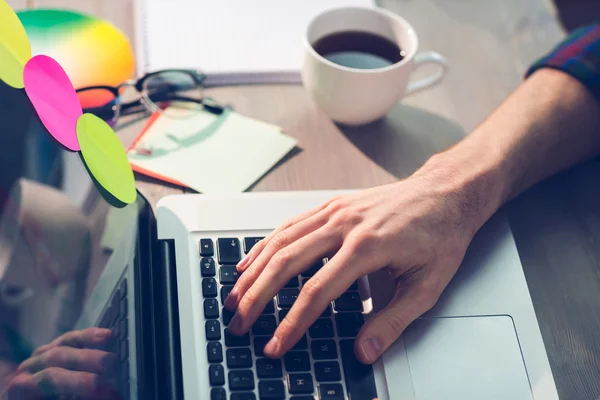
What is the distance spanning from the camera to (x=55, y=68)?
56 centimetres

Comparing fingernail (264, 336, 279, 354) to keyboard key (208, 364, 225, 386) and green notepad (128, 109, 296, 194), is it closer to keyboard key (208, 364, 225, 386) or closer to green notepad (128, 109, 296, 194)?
keyboard key (208, 364, 225, 386)

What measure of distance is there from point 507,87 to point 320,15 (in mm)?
273

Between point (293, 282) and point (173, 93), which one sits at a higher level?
point (173, 93)

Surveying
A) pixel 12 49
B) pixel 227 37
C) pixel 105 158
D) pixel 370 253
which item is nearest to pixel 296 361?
pixel 370 253

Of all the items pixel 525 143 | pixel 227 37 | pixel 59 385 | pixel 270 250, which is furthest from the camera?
pixel 227 37

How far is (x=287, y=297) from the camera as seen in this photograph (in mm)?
586

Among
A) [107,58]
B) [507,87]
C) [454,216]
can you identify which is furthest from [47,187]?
[507,87]

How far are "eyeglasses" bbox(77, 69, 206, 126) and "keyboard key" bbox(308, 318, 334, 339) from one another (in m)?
0.32

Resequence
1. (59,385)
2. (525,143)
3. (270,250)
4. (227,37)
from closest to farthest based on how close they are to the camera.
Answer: (59,385) < (270,250) < (525,143) < (227,37)

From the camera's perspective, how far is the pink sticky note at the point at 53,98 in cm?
52

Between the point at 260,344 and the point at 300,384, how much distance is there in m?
0.05

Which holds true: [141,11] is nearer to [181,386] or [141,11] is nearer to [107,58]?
[107,58]

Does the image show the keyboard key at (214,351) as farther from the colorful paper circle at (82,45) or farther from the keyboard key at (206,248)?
the colorful paper circle at (82,45)

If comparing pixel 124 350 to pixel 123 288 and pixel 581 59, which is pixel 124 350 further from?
pixel 581 59
